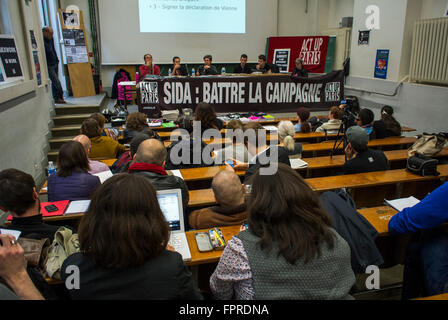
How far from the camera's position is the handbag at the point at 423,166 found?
304 cm

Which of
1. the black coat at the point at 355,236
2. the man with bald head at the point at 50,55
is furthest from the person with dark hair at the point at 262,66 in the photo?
the black coat at the point at 355,236

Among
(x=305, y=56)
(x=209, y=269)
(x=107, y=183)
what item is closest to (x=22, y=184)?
(x=107, y=183)

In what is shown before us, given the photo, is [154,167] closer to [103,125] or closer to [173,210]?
[173,210]

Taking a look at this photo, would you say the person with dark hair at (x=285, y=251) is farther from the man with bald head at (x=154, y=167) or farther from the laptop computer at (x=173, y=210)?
the man with bald head at (x=154, y=167)

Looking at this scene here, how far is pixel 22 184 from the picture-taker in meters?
1.80

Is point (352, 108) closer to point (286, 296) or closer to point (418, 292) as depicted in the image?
point (418, 292)

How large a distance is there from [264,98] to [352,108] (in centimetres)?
184

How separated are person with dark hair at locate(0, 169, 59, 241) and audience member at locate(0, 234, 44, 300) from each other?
1.41ft

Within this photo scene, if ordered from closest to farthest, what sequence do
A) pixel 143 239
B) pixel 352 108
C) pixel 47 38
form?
pixel 143 239 → pixel 352 108 → pixel 47 38

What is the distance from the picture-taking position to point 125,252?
1.16 metres

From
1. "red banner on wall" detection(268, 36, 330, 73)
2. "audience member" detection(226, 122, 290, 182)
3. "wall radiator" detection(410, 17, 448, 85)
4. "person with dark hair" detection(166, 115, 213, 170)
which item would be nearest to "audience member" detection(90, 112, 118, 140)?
"person with dark hair" detection(166, 115, 213, 170)

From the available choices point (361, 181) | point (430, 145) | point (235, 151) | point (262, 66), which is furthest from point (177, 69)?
point (361, 181)

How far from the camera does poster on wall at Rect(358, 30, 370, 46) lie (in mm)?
8031

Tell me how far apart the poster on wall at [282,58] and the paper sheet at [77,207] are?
8.45m
